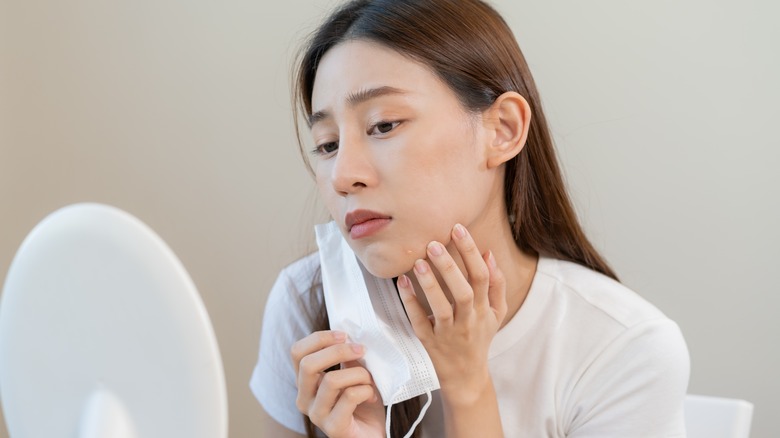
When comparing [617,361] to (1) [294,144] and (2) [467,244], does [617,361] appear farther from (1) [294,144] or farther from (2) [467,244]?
(1) [294,144]

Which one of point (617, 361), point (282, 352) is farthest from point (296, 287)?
point (617, 361)

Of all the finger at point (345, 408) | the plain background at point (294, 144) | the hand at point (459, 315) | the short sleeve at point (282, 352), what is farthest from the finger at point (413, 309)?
the plain background at point (294, 144)

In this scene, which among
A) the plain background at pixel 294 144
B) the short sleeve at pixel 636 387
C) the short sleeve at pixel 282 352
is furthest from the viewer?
the plain background at pixel 294 144

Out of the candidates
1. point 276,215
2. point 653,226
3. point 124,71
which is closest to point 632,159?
point 653,226

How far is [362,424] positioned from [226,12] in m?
1.10

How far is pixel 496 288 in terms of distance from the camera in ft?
3.74

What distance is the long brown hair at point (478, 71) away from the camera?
109 centimetres

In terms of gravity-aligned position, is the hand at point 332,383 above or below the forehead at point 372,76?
below

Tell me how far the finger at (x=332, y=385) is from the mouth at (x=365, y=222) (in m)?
0.18

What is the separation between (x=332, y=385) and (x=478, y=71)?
0.46 metres

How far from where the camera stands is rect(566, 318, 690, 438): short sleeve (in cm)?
115

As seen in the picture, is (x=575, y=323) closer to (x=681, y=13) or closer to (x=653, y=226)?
(x=653, y=226)

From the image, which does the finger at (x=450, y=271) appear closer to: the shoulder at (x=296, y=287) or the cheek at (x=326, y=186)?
the cheek at (x=326, y=186)

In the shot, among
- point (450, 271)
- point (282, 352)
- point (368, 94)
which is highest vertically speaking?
point (368, 94)
